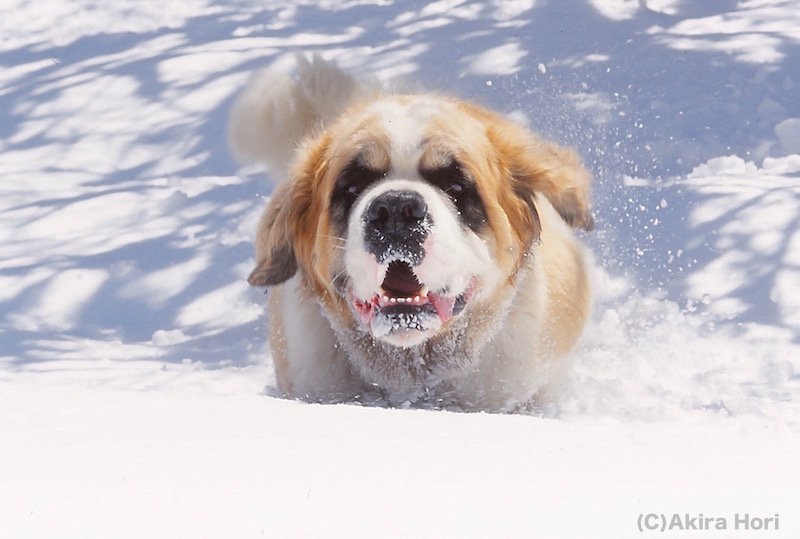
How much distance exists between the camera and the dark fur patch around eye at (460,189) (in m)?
3.20

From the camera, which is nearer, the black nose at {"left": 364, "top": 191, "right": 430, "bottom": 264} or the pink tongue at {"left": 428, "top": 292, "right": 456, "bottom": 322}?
the black nose at {"left": 364, "top": 191, "right": 430, "bottom": 264}

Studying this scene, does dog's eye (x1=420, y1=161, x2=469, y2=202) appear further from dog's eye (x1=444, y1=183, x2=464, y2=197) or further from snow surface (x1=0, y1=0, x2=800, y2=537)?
snow surface (x1=0, y1=0, x2=800, y2=537)

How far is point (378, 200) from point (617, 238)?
2.71m

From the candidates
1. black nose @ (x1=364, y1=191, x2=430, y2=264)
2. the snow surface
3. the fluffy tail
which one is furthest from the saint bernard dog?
the fluffy tail

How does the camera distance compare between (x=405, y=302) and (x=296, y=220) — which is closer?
(x=405, y=302)

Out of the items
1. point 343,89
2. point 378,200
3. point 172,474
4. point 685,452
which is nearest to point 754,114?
point 343,89

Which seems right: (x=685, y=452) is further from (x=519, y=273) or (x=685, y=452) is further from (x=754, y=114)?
(x=754, y=114)

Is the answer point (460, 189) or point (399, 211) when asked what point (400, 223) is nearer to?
point (399, 211)

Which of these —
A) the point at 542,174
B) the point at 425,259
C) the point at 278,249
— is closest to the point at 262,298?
the point at 278,249

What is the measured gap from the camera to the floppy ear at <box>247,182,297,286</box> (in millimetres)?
3547

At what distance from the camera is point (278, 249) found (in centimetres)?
358

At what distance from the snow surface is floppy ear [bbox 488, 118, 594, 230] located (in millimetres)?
613

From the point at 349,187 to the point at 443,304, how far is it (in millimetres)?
434

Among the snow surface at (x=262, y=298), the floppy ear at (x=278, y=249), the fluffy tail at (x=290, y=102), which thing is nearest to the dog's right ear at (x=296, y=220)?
the floppy ear at (x=278, y=249)
